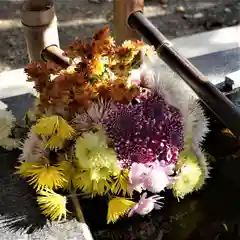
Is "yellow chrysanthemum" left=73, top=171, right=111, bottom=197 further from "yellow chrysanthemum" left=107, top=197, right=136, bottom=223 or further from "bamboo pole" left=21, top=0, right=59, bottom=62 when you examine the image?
"bamboo pole" left=21, top=0, right=59, bottom=62

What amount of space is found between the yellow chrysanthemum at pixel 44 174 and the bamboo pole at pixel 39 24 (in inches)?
18.2

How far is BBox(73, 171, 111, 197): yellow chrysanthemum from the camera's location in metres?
1.00

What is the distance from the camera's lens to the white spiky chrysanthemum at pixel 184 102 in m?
1.09

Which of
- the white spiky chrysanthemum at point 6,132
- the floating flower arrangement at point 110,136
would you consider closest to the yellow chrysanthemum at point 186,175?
the floating flower arrangement at point 110,136

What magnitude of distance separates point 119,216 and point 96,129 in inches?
7.1

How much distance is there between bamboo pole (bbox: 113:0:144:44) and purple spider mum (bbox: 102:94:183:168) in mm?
502

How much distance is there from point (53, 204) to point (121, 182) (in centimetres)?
14

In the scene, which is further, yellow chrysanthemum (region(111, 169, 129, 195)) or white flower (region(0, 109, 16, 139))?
white flower (region(0, 109, 16, 139))

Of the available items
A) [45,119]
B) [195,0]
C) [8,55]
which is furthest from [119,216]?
[195,0]

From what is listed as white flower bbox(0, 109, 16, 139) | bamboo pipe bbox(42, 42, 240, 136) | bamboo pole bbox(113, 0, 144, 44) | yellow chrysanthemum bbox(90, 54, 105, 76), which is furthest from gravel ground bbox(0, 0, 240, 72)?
yellow chrysanthemum bbox(90, 54, 105, 76)

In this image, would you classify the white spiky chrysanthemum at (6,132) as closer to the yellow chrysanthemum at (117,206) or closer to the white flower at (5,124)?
the white flower at (5,124)

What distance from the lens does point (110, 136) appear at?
3.33ft

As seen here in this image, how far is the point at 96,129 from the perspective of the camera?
40.3 inches

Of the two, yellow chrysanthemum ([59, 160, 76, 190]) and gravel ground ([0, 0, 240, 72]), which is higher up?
yellow chrysanthemum ([59, 160, 76, 190])
